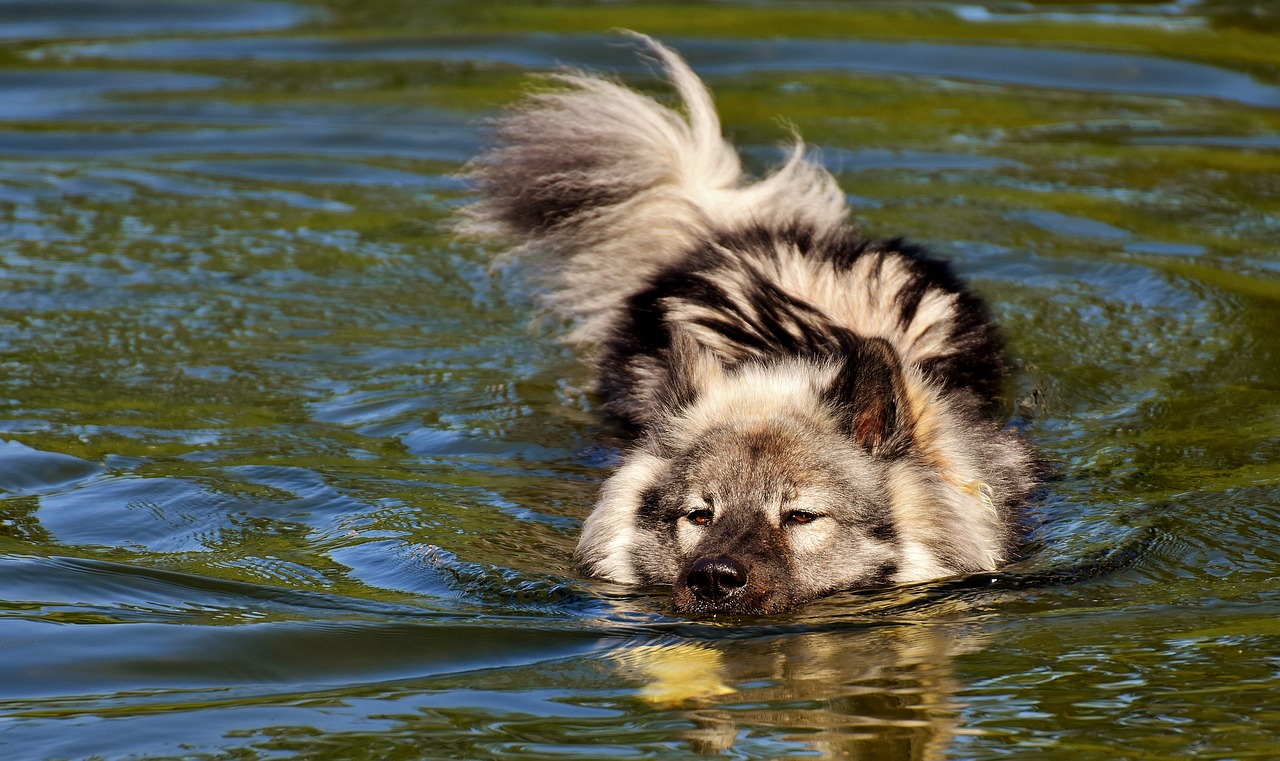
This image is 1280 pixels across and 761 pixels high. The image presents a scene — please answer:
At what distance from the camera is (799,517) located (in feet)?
18.7

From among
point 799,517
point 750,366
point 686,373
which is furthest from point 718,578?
point 750,366

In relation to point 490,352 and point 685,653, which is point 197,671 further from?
point 490,352

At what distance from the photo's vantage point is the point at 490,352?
8.52 metres

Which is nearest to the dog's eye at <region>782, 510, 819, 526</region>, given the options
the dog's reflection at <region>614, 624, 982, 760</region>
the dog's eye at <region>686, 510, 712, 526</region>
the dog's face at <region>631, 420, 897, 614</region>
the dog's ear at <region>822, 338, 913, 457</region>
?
the dog's face at <region>631, 420, 897, 614</region>

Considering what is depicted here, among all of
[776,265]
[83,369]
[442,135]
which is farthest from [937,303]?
[442,135]

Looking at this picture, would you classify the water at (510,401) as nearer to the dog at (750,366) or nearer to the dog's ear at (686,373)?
the dog at (750,366)

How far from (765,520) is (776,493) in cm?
11

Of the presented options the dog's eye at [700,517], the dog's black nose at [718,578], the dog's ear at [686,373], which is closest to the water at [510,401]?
the dog's black nose at [718,578]

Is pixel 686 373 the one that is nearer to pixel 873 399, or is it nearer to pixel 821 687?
pixel 873 399

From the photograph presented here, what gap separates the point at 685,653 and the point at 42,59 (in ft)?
38.6

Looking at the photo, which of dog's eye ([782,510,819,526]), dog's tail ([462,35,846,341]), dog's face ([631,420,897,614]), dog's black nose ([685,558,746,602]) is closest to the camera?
dog's black nose ([685,558,746,602])

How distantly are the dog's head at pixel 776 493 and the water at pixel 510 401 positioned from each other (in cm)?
15

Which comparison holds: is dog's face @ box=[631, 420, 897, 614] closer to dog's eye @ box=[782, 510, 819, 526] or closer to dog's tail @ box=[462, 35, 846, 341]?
dog's eye @ box=[782, 510, 819, 526]

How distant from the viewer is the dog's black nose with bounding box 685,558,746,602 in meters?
5.34
